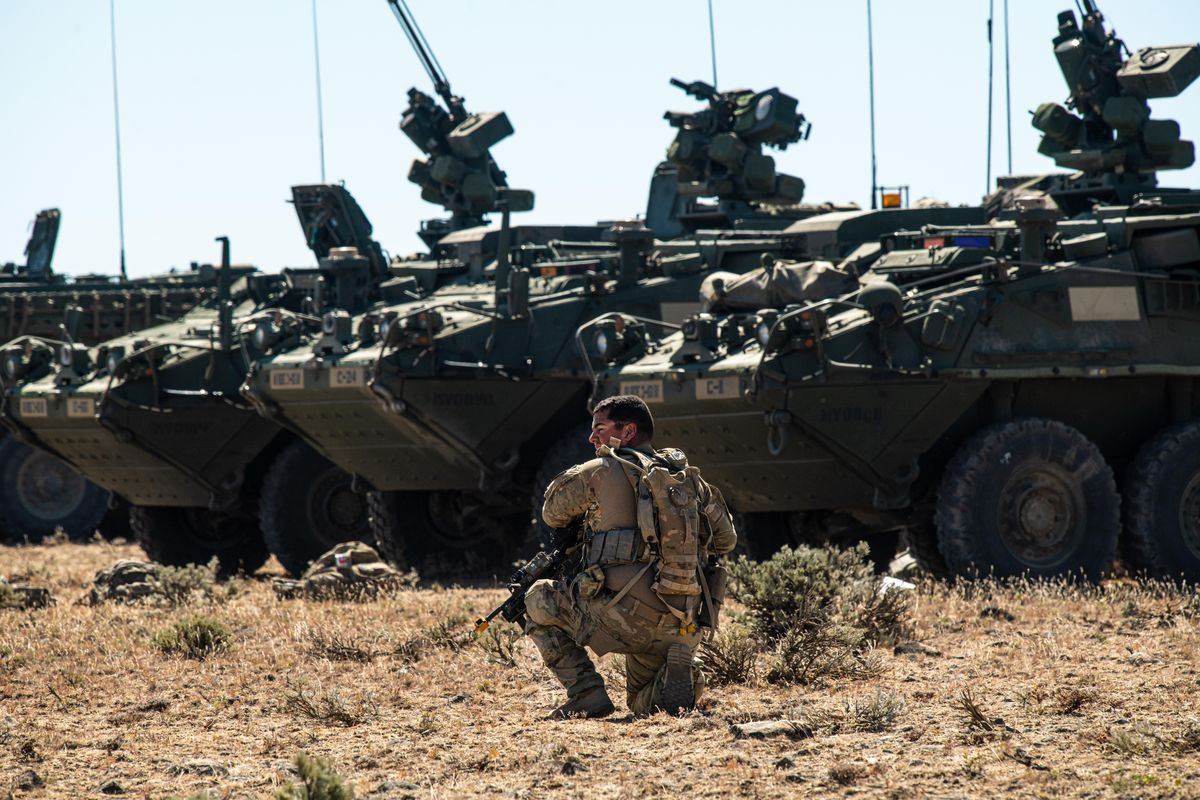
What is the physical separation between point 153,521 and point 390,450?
12.2 feet

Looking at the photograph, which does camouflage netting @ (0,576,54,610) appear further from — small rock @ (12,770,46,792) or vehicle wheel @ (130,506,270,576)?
small rock @ (12,770,46,792)

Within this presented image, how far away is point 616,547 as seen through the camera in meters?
7.32

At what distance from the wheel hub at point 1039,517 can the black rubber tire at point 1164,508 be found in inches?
20.7

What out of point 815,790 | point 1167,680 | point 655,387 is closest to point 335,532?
point 655,387

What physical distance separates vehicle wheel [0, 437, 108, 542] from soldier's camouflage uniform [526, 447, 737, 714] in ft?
45.6

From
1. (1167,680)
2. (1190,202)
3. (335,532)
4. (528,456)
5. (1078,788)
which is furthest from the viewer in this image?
(335,532)

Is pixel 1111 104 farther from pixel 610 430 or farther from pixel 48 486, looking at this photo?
pixel 48 486

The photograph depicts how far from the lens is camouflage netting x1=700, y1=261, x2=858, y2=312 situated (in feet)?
40.8

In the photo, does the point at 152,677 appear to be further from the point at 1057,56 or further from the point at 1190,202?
the point at 1057,56

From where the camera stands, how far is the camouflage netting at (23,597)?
42.9ft

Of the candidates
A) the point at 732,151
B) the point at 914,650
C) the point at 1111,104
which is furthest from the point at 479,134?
the point at 914,650

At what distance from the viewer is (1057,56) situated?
15320 millimetres

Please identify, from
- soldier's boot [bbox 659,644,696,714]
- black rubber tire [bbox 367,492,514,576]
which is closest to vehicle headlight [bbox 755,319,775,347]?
soldier's boot [bbox 659,644,696,714]

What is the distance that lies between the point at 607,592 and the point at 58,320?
16329 millimetres
